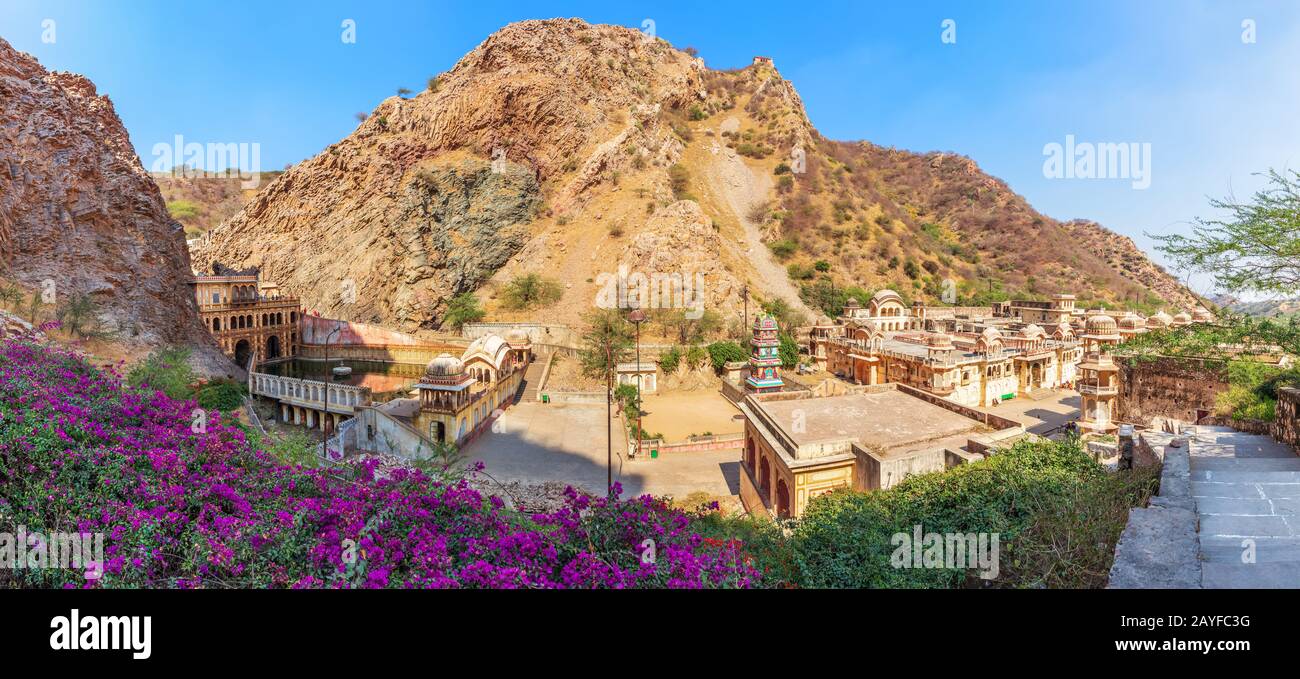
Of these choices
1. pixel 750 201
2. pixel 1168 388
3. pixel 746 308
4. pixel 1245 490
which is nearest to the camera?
pixel 1245 490

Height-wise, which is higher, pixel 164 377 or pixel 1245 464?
pixel 164 377

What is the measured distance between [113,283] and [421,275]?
22.5 meters

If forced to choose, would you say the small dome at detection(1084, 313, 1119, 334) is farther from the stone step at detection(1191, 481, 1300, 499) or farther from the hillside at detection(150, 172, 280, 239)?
the hillside at detection(150, 172, 280, 239)

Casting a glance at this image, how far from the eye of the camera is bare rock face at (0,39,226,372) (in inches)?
797

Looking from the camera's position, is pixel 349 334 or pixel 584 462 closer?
pixel 584 462

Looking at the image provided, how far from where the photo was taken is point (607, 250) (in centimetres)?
4431

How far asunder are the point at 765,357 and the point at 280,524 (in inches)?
971

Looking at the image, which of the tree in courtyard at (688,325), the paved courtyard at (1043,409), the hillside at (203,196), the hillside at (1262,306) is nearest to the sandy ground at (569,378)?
the tree in courtyard at (688,325)

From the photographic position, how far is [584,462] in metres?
18.2

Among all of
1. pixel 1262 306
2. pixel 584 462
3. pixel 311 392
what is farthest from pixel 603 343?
pixel 1262 306

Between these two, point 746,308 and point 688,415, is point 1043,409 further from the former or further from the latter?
point 746,308

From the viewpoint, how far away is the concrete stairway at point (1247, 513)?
4.38 m

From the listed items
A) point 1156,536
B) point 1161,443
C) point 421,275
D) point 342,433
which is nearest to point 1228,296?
point 1161,443

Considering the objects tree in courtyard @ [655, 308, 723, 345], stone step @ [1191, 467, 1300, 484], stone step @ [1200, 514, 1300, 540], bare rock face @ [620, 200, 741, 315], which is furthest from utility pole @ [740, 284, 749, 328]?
stone step @ [1200, 514, 1300, 540]
